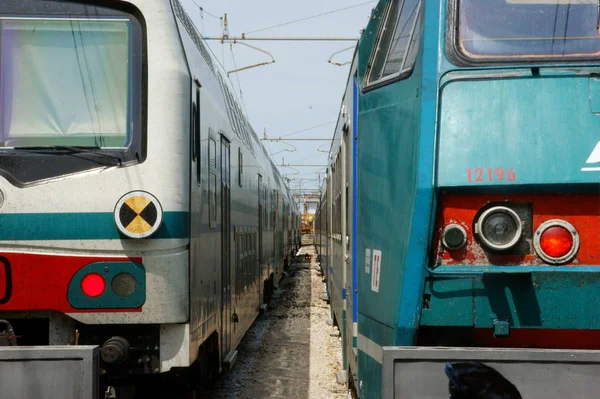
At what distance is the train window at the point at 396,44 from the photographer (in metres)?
3.71

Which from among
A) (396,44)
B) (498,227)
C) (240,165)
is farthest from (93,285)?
(240,165)

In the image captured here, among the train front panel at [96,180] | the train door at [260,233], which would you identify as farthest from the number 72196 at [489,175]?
the train door at [260,233]

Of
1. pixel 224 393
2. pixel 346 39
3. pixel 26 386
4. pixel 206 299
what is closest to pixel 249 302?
pixel 224 393

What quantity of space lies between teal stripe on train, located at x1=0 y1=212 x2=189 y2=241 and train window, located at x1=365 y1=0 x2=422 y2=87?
1554 millimetres

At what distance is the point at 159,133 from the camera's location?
4.43m

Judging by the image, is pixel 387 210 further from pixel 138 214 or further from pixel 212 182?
pixel 212 182

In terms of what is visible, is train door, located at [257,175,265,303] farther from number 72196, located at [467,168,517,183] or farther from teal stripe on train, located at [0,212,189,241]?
number 72196, located at [467,168,517,183]

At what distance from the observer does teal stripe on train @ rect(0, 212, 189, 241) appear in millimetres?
4320

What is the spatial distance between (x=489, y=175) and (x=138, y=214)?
208 cm

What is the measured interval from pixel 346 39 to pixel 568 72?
10676mm

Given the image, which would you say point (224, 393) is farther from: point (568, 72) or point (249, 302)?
point (568, 72)

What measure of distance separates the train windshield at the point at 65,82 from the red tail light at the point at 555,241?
96.4 inches

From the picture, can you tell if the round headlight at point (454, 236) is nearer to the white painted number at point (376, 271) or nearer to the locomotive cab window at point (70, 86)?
the white painted number at point (376, 271)

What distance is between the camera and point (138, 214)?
4.34 meters
